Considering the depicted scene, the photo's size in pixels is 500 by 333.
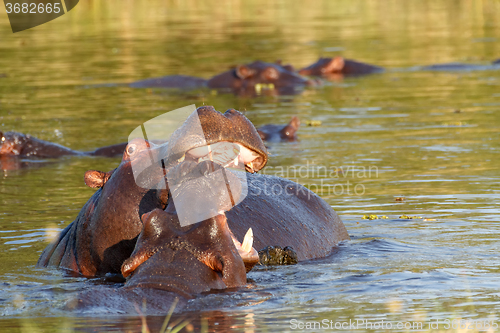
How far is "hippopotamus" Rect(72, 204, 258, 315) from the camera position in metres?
3.70

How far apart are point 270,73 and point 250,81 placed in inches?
15.5

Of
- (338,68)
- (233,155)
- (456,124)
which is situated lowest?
(338,68)

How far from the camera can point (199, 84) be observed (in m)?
15.0

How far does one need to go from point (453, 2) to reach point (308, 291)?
33966mm

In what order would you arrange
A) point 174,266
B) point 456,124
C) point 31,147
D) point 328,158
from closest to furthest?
1. point 174,266
2. point 328,158
3. point 31,147
4. point 456,124

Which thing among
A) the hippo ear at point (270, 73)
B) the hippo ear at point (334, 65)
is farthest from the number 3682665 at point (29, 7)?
the hippo ear at point (270, 73)

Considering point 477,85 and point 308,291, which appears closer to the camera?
point 308,291

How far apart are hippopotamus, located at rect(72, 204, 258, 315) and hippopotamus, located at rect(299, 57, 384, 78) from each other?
492 inches

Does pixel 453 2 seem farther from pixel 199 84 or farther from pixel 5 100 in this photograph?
pixel 5 100

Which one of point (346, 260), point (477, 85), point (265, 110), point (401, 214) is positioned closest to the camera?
point (346, 260)

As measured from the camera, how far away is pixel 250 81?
48.6ft

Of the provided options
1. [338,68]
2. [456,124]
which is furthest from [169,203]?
[338,68]

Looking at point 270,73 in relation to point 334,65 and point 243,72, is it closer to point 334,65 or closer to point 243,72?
point 243,72

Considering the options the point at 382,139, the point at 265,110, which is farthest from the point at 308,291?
the point at 265,110
